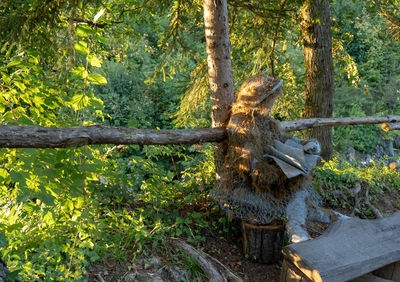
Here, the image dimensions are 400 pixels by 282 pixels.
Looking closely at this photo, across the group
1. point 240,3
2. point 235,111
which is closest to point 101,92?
point 240,3

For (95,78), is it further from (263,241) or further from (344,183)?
(344,183)

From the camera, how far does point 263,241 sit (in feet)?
10.6

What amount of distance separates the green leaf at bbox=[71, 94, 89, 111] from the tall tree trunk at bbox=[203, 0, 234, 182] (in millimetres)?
1544

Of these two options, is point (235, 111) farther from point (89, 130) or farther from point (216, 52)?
point (89, 130)

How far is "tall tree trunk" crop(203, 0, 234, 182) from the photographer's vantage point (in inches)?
132

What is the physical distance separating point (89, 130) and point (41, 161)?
419 mm

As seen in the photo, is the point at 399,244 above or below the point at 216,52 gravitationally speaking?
below

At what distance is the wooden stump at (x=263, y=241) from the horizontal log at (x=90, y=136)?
3.46ft

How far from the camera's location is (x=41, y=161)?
2250mm

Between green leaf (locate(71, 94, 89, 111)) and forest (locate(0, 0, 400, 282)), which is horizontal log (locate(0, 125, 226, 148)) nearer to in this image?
forest (locate(0, 0, 400, 282))

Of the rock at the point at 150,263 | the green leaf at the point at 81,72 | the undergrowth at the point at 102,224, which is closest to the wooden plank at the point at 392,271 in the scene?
the undergrowth at the point at 102,224

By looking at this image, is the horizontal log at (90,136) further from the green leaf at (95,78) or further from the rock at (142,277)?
the rock at (142,277)

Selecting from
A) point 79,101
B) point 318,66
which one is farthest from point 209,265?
point 318,66

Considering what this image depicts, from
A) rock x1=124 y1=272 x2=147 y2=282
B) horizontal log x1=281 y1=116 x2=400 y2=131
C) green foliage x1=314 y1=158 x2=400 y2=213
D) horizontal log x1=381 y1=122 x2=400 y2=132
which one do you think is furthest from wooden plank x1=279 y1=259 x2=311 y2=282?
horizontal log x1=381 y1=122 x2=400 y2=132
